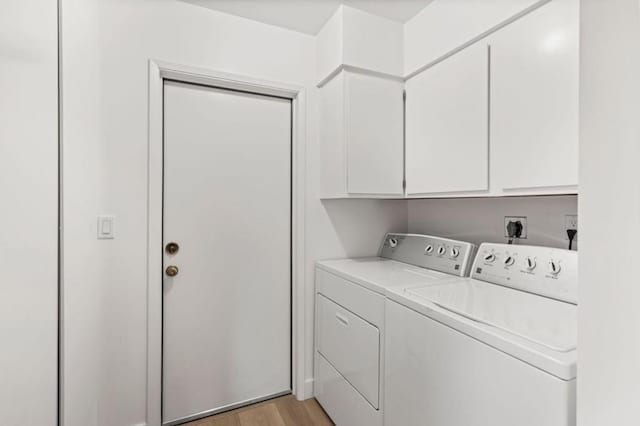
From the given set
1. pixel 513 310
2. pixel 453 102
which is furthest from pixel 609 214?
pixel 453 102

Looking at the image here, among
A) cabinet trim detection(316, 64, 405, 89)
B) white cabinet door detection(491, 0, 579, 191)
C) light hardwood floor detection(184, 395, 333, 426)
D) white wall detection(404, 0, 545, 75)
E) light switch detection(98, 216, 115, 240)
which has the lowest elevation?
light hardwood floor detection(184, 395, 333, 426)

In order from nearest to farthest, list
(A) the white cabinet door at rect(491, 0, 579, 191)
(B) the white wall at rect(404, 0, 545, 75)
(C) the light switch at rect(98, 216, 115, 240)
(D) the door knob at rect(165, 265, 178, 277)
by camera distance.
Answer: (A) the white cabinet door at rect(491, 0, 579, 191), (B) the white wall at rect(404, 0, 545, 75), (C) the light switch at rect(98, 216, 115, 240), (D) the door knob at rect(165, 265, 178, 277)

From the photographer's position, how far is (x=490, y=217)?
1745mm

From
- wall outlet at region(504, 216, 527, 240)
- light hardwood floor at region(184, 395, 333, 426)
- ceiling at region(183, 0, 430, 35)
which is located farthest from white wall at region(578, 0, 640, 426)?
light hardwood floor at region(184, 395, 333, 426)

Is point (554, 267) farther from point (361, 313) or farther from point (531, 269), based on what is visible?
point (361, 313)

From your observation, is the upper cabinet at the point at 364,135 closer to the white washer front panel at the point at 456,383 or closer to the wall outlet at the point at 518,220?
the wall outlet at the point at 518,220

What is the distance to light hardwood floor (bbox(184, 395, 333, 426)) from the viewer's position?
1792 mm

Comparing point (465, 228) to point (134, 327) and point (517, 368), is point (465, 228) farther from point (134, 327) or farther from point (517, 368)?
point (134, 327)

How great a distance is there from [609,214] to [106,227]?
6.08ft

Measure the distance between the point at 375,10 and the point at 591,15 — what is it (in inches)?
61.6

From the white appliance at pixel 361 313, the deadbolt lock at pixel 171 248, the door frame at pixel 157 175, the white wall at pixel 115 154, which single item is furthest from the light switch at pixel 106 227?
the white appliance at pixel 361 313

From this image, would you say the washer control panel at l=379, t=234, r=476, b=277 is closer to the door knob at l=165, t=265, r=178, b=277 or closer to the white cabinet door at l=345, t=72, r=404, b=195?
the white cabinet door at l=345, t=72, r=404, b=195

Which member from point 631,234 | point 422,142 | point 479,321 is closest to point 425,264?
point 422,142

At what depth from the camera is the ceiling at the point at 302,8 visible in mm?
1717
